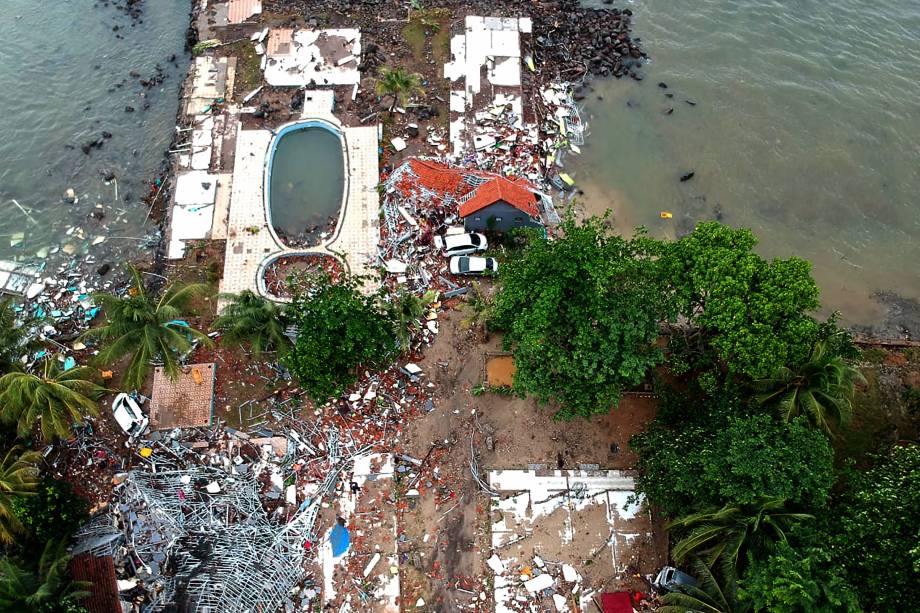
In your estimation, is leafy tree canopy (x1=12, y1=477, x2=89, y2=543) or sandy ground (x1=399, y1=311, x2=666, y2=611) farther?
sandy ground (x1=399, y1=311, x2=666, y2=611)

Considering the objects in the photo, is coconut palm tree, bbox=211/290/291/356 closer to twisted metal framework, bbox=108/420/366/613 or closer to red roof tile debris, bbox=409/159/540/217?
twisted metal framework, bbox=108/420/366/613

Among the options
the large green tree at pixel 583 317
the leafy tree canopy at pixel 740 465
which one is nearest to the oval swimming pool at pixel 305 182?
the large green tree at pixel 583 317

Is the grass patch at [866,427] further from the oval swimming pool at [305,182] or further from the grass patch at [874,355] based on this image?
the oval swimming pool at [305,182]

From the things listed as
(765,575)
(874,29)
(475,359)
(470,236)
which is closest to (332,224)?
(470,236)

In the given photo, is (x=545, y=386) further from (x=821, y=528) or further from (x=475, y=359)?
(x=821, y=528)

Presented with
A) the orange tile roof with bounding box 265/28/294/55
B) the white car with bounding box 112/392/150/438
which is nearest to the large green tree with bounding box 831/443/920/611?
the white car with bounding box 112/392/150/438
